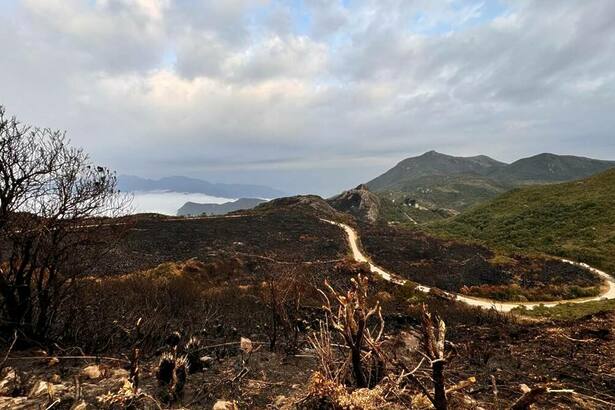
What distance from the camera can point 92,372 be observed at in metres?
6.70

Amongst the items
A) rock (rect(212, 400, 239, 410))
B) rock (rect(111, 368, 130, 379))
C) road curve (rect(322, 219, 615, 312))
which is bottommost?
road curve (rect(322, 219, 615, 312))

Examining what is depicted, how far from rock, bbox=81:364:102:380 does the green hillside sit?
1659 inches

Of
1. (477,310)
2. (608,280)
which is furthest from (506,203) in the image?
(477,310)

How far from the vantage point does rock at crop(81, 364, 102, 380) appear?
6.62 metres

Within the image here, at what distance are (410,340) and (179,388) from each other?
9.22 m

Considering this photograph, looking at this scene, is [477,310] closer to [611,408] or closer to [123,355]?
[611,408]

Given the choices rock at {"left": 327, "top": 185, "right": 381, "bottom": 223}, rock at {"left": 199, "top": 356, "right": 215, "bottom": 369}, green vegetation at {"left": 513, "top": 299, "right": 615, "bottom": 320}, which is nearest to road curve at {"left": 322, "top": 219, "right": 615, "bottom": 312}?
green vegetation at {"left": 513, "top": 299, "right": 615, "bottom": 320}

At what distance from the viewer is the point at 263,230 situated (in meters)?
50.8

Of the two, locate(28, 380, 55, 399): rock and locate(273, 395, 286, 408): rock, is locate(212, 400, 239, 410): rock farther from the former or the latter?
locate(28, 380, 55, 399): rock

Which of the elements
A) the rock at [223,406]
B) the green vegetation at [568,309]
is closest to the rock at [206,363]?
the rock at [223,406]

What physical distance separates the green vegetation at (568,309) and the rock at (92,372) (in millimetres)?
22648

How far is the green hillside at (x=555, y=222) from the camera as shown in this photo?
41375 millimetres

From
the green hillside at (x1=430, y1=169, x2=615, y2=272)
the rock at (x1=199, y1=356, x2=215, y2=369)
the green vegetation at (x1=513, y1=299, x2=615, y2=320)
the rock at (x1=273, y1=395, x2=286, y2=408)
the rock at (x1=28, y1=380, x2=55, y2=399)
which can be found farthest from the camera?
the green hillside at (x1=430, y1=169, x2=615, y2=272)

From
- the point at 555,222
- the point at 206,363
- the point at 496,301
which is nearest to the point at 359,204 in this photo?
the point at 555,222
